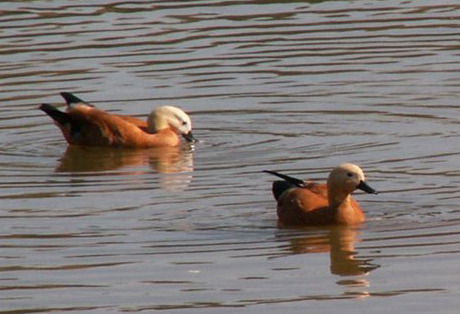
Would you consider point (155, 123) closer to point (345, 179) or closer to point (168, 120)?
point (168, 120)

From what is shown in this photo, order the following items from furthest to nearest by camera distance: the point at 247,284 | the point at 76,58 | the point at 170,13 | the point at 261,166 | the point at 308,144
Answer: the point at 170,13 → the point at 76,58 → the point at 308,144 → the point at 261,166 → the point at 247,284

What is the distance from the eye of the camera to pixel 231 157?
658 inches

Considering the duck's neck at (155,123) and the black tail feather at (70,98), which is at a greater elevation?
the black tail feather at (70,98)

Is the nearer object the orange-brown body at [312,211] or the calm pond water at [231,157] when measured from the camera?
the calm pond water at [231,157]

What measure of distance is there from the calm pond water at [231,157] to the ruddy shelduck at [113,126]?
198mm

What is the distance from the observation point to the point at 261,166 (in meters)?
16.1

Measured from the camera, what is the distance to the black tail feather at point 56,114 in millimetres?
18234

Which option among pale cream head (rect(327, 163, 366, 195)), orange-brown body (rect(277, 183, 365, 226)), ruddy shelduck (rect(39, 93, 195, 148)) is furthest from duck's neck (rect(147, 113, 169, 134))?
pale cream head (rect(327, 163, 366, 195))

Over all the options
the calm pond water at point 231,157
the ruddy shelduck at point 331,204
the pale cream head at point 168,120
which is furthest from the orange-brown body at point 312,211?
the pale cream head at point 168,120

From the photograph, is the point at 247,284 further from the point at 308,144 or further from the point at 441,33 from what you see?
the point at 441,33

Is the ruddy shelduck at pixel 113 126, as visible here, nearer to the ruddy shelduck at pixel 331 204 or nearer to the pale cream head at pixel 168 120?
the pale cream head at pixel 168 120

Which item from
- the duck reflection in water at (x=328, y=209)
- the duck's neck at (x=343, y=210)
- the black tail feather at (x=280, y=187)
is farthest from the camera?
the black tail feather at (x=280, y=187)

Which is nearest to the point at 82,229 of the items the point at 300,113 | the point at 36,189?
the point at 36,189

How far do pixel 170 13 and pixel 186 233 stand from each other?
11212mm
